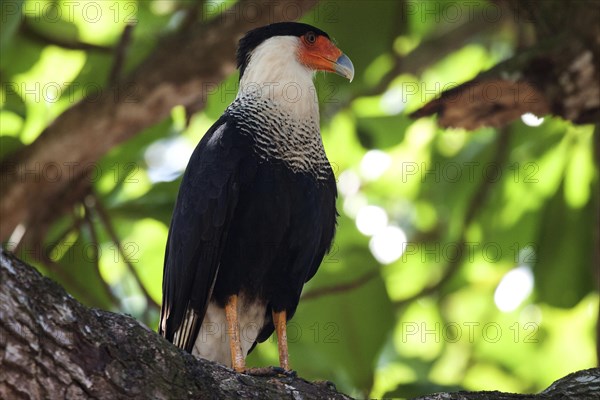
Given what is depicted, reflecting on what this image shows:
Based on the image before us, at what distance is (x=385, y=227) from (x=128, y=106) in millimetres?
2642

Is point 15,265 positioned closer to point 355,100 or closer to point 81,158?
point 81,158

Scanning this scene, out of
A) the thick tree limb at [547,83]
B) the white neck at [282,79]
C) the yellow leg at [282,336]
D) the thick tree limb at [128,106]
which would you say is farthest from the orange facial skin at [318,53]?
the yellow leg at [282,336]

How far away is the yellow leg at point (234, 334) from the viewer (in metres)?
4.07

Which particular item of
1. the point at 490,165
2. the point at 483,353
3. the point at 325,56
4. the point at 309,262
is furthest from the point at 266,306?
the point at 483,353

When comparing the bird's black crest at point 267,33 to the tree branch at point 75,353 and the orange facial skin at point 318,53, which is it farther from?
the tree branch at point 75,353

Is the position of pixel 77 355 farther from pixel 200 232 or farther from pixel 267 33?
pixel 267 33

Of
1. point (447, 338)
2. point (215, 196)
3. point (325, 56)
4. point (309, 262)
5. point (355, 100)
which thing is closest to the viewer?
point (215, 196)

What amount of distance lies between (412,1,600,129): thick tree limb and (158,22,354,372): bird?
683 millimetres

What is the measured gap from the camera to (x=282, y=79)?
4816 mm

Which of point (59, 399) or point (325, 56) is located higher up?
point (325, 56)

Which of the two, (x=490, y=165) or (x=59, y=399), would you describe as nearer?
(x=59, y=399)

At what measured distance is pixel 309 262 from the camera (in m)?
4.39

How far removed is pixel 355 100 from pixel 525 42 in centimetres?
120

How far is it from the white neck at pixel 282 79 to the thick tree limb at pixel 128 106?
0.36m
